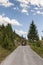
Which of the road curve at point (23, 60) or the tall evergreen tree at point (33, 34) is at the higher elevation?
the tall evergreen tree at point (33, 34)

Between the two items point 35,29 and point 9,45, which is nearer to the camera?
point 9,45

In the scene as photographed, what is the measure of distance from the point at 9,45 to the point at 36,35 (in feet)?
251

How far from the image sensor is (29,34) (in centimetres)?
12825

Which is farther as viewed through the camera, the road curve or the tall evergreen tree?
the tall evergreen tree

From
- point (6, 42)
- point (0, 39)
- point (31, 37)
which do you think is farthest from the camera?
point (31, 37)

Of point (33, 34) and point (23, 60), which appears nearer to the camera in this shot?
point (23, 60)

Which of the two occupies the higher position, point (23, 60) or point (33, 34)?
point (33, 34)

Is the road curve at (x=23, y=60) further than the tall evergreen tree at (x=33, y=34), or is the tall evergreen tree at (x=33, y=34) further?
the tall evergreen tree at (x=33, y=34)

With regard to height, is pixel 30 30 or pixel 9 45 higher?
pixel 30 30

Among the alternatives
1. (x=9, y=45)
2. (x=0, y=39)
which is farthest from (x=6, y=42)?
(x=0, y=39)

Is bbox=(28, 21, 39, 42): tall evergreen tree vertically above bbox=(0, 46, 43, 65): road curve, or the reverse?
bbox=(28, 21, 39, 42): tall evergreen tree

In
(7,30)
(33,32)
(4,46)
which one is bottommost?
(4,46)

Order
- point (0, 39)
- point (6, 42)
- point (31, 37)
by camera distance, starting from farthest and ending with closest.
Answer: point (31, 37) → point (0, 39) → point (6, 42)

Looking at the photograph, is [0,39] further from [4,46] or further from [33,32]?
[33,32]
